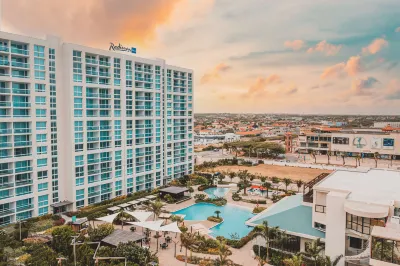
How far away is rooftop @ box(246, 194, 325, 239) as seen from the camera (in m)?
26.9

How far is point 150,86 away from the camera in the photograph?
51625 mm

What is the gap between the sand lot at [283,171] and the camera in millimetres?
65562

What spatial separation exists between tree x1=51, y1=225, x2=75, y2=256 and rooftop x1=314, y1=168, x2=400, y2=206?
72.7ft

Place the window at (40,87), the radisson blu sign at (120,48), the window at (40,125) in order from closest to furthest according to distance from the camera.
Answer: the window at (40,87)
the window at (40,125)
the radisson blu sign at (120,48)

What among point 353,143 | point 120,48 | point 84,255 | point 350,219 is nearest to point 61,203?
point 84,255

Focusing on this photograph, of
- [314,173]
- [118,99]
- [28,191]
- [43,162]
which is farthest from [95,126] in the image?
[314,173]

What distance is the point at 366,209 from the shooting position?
23.1 m

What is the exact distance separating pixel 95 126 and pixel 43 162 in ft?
27.1

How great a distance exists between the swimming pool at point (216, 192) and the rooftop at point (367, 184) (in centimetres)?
2054

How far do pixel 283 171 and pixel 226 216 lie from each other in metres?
33.5

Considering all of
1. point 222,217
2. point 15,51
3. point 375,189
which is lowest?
point 222,217

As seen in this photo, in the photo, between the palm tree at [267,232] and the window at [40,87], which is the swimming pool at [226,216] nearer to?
the palm tree at [267,232]

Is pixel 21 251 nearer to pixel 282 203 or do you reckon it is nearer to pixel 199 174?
pixel 282 203

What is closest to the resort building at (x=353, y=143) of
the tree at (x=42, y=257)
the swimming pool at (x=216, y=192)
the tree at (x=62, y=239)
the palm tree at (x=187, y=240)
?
the swimming pool at (x=216, y=192)
